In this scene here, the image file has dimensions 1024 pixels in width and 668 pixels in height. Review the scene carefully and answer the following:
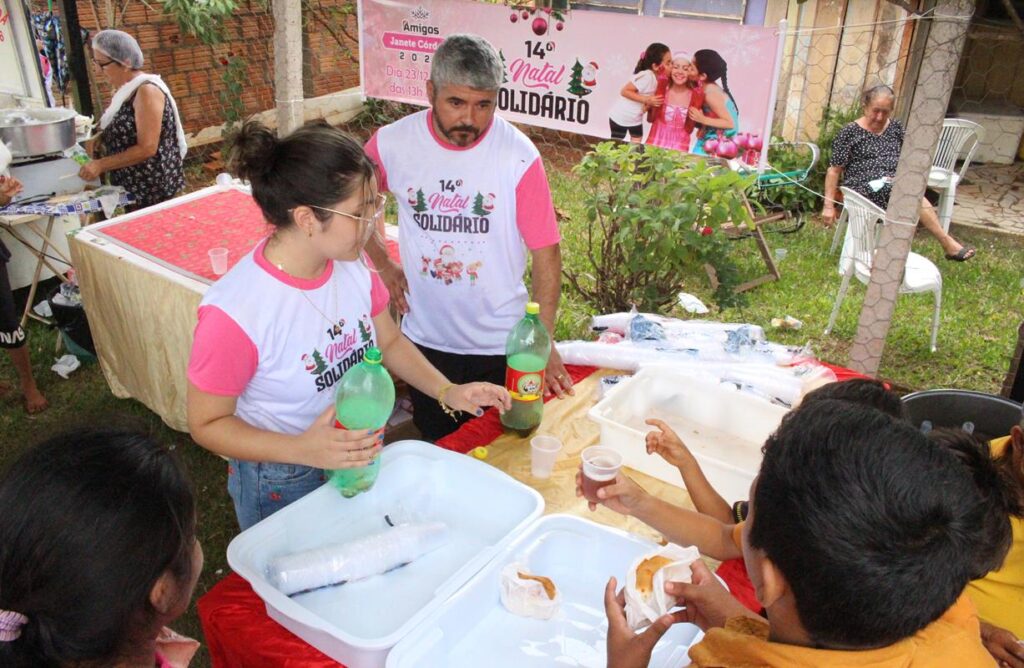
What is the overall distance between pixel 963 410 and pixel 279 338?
1.92m

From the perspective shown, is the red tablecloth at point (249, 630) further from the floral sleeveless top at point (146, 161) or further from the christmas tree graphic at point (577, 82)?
the floral sleeveless top at point (146, 161)

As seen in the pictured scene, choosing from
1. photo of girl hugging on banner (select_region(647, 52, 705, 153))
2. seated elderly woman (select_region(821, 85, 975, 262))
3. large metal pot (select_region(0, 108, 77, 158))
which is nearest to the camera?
photo of girl hugging on banner (select_region(647, 52, 705, 153))

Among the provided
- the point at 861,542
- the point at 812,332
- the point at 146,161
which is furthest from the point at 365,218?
the point at 812,332

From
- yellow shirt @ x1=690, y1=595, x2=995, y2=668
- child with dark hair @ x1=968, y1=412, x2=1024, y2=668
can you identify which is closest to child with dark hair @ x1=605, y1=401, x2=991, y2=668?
yellow shirt @ x1=690, y1=595, x2=995, y2=668

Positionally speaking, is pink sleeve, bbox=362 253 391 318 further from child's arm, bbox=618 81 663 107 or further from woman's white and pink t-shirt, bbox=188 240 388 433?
child's arm, bbox=618 81 663 107

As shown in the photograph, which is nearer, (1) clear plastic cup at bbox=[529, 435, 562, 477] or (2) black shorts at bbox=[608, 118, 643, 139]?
(1) clear plastic cup at bbox=[529, 435, 562, 477]

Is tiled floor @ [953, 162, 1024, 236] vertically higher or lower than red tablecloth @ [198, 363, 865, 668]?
lower

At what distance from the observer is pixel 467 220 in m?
2.46

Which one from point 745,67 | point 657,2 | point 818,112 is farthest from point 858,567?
point 818,112

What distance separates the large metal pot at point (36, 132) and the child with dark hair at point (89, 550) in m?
3.52

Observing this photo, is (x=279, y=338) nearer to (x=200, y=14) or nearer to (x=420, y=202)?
(x=420, y=202)

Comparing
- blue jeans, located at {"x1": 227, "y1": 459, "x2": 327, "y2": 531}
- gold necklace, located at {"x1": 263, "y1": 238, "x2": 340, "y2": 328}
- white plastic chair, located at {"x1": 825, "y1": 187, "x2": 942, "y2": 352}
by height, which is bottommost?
white plastic chair, located at {"x1": 825, "y1": 187, "x2": 942, "y2": 352}

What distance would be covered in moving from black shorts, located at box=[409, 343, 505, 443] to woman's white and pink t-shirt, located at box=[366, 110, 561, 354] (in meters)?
0.04

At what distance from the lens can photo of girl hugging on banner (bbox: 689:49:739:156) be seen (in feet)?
9.98
